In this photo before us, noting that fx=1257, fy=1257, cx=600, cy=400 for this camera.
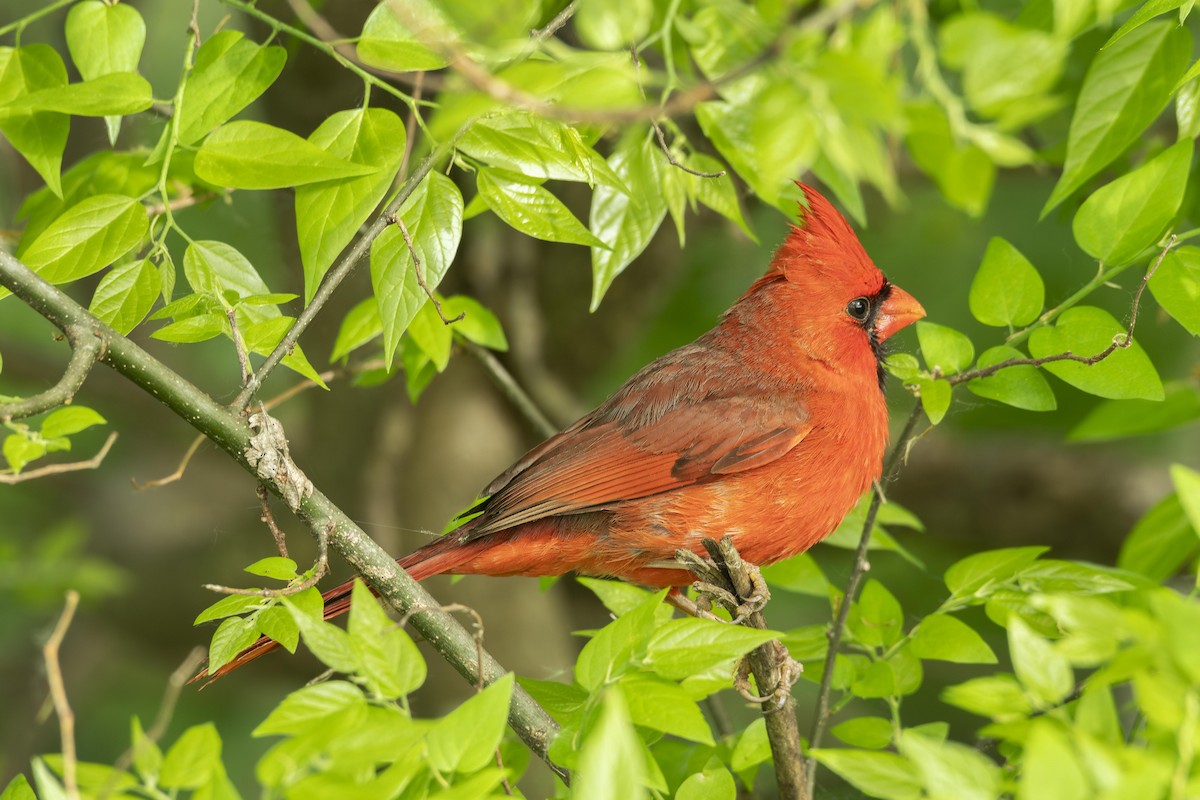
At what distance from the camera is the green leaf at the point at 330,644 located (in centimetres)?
117

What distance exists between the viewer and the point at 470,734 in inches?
43.5

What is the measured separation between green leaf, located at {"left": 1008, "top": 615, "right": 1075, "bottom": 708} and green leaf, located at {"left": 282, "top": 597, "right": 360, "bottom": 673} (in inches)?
23.4

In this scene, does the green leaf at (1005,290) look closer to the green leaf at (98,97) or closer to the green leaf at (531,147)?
the green leaf at (531,147)

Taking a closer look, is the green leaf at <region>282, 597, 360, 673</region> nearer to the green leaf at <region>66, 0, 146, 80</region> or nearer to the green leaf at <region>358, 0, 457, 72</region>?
the green leaf at <region>358, 0, 457, 72</region>

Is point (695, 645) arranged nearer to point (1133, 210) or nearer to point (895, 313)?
point (1133, 210)

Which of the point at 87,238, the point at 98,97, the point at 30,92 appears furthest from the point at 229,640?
the point at 30,92

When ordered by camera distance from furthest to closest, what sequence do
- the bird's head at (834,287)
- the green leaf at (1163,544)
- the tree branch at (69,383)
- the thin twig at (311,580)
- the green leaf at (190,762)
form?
the bird's head at (834,287) < the green leaf at (1163,544) < the thin twig at (311,580) < the tree branch at (69,383) < the green leaf at (190,762)

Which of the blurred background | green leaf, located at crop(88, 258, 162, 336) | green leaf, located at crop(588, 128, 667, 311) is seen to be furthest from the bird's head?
green leaf, located at crop(88, 258, 162, 336)

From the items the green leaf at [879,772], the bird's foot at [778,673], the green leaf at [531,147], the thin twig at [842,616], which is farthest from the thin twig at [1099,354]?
the green leaf at [879,772]

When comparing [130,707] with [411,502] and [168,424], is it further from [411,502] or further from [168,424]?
[411,502]

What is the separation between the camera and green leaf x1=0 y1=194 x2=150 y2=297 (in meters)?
1.61

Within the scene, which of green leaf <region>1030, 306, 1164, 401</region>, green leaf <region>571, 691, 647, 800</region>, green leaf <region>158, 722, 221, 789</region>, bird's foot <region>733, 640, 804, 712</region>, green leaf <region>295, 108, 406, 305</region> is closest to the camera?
green leaf <region>571, 691, 647, 800</region>

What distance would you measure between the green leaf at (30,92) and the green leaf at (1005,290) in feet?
4.19

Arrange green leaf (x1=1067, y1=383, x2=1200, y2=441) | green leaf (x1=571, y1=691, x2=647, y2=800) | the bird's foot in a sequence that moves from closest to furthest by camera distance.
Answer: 1. green leaf (x1=571, y1=691, x2=647, y2=800)
2. the bird's foot
3. green leaf (x1=1067, y1=383, x2=1200, y2=441)
